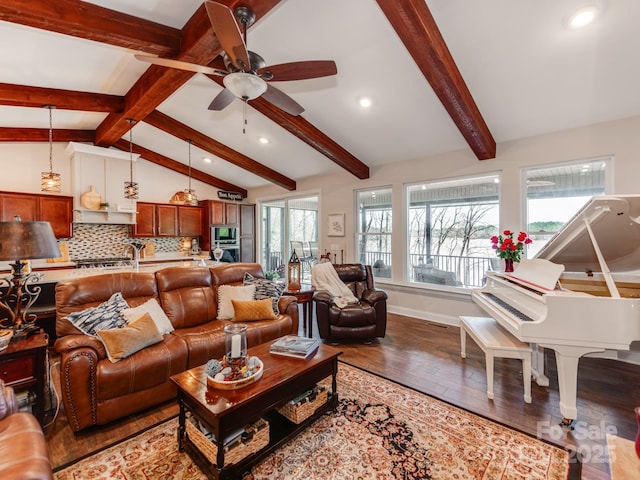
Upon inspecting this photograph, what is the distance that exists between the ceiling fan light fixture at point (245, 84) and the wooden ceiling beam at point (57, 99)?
3.02m

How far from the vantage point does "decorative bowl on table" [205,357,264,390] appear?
70.0 inches

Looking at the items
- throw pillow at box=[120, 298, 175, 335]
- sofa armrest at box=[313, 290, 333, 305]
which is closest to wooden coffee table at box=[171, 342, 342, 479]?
throw pillow at box=[120, 298, 175, 335]

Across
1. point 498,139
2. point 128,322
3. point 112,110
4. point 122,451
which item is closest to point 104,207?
point 112,110

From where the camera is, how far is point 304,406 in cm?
210

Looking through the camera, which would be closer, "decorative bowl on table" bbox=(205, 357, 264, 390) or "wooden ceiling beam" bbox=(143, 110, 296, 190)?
"decorative bowl on table" bbox=(205, 357, 264, 390)

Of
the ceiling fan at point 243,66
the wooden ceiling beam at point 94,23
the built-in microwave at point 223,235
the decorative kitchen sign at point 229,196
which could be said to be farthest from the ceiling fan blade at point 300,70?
the decorative kitchen sign at point 229,196

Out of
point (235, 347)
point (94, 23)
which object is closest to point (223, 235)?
point (94, 23)

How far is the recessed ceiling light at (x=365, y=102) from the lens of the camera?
3.71 meters

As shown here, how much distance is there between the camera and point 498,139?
3994 mm

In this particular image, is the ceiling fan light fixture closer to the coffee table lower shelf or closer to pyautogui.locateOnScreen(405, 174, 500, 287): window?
the coffee table lower shelf

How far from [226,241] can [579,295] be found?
6703mm

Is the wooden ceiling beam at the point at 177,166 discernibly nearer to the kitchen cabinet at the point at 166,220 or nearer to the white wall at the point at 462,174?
the kitchen cabinet at the point at 166,220

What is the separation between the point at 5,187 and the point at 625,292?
842 centimetres

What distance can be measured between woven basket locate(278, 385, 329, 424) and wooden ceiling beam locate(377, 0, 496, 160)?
292cm
